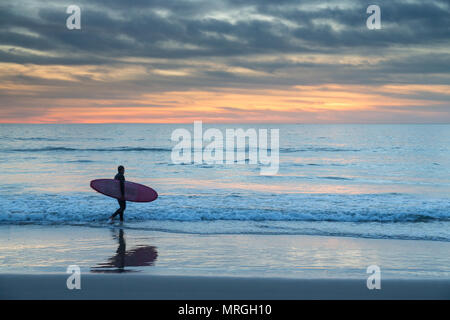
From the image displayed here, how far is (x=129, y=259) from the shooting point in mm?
8766

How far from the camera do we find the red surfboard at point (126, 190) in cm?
1338

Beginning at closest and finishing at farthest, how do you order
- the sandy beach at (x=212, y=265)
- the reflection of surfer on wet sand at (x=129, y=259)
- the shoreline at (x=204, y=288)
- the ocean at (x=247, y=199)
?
1. the shoreline at (x=204, y=288)
2. the sandy beach at (x=212, y=265)
3. the reflection of surfer on wet sand at (x=129, y=259)
4. the ocean at (x=247, y=199)

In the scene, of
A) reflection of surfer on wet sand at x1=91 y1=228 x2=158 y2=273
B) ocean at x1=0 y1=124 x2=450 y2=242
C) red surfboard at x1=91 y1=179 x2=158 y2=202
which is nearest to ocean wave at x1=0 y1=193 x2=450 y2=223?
ocean at x1=0 y1=124 x2=450 y2=242

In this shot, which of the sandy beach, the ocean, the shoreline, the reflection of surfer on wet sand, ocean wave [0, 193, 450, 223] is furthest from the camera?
ocean wave [0, 193, 450, 223]

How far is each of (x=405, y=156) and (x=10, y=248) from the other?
40.8m

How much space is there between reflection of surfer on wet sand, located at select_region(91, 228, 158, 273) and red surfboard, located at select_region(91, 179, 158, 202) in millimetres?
3396

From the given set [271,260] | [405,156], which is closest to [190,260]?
[271,260]

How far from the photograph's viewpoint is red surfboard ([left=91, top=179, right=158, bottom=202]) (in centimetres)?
1338

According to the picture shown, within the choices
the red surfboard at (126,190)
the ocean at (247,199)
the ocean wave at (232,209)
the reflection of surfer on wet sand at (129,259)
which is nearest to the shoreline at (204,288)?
the reflection of surfer on wet sand at (129,259)

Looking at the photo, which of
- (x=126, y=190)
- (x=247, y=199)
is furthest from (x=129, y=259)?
(x=247, y=199)

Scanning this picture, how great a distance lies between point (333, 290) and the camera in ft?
23.2

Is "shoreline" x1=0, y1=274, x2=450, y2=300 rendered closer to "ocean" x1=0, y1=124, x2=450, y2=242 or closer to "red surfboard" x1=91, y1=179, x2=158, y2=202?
"ocean" x1=0, y1=124, x2=450, y2=242

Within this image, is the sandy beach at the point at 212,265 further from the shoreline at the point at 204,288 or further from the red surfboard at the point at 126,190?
the red surfboard at the point at 126,190

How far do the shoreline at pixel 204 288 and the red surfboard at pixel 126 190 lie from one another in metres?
5.90
